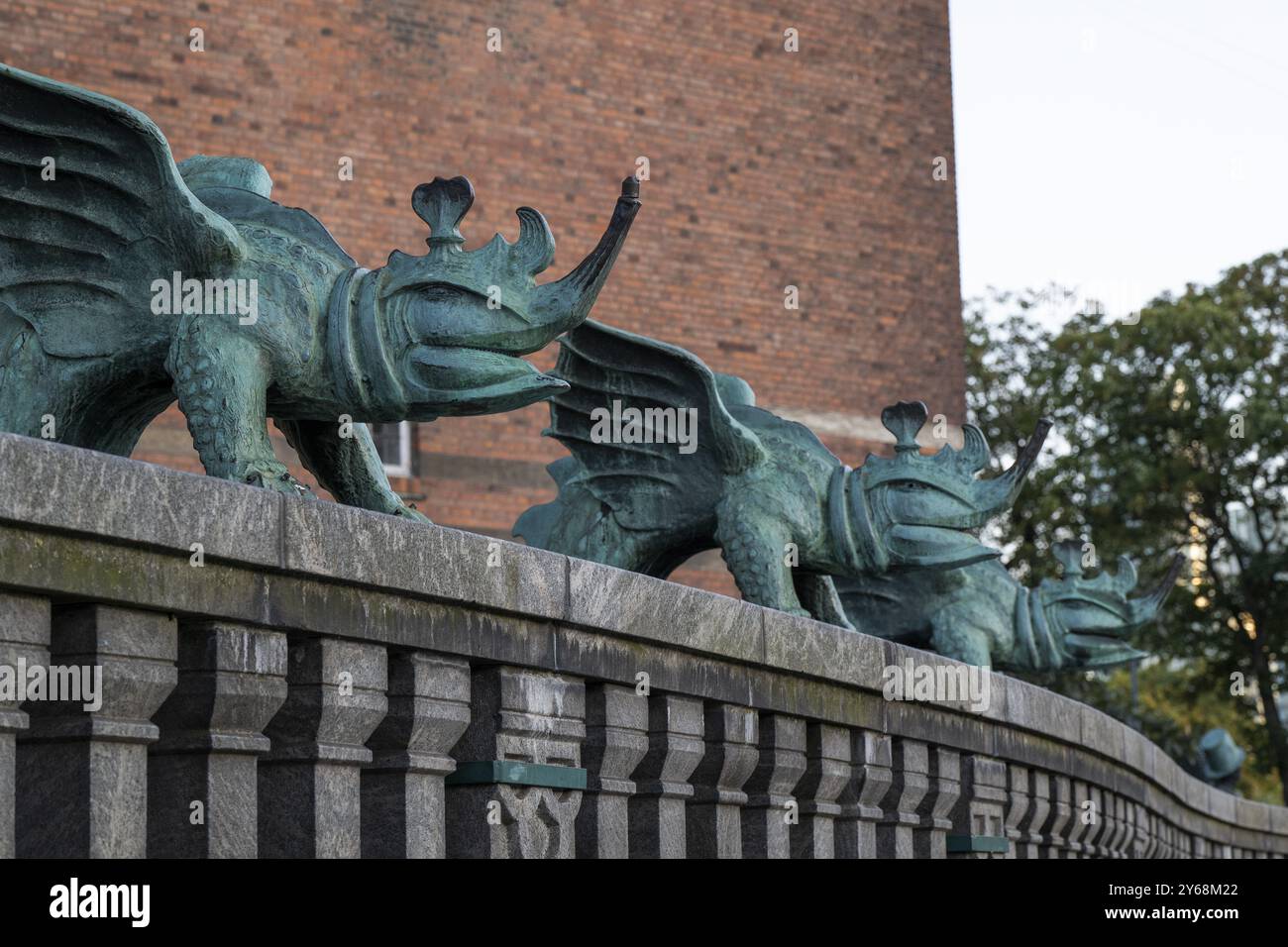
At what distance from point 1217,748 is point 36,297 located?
13677 millimetres

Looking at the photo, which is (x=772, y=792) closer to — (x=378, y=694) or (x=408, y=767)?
(x=408, y=767)

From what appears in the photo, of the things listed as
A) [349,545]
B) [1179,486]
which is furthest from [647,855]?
[1179,486]

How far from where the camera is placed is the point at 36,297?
21.5 feet

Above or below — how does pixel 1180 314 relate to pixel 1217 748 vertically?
above

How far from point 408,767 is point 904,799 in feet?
10.3

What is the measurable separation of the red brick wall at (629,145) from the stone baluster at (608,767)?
9.88m

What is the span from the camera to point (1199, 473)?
83.6 feet

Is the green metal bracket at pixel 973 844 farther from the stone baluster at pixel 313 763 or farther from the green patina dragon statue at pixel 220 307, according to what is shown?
the stone baluster at pixel 313 763

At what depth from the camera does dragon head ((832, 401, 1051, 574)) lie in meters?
9.80

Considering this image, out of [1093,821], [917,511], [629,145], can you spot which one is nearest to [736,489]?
[917,511]

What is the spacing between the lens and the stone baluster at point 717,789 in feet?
20.7

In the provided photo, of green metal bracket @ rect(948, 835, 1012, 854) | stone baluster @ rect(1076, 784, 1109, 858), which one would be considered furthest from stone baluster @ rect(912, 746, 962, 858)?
stone baluster @ rect(1076, 784, 1109, 858)
